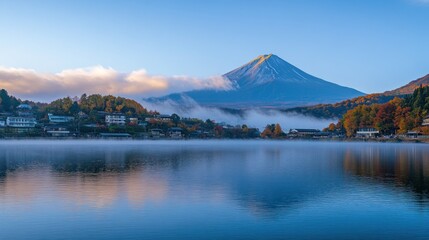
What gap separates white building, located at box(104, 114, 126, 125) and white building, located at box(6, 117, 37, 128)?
21.9 feet

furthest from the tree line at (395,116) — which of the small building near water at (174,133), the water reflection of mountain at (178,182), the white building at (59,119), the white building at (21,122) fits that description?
the white building at (21,122)

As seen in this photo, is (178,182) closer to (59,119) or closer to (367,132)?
(59,119)

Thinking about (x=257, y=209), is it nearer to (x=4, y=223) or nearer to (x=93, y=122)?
(x=4, y=223)

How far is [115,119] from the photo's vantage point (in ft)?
149

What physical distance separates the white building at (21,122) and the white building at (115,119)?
668cm

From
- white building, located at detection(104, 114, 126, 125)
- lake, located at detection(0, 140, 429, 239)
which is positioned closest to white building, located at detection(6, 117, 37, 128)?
white building, located at detection(104, 114, 126, 125)

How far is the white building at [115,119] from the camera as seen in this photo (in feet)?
146

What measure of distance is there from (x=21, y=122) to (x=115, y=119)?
8.73 metres

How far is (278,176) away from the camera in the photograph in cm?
1125

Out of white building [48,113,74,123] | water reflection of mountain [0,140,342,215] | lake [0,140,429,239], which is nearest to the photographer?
lake [0,140,429,239]

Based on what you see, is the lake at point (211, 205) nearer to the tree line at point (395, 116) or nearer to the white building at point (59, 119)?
the tree line at point (395, 116)

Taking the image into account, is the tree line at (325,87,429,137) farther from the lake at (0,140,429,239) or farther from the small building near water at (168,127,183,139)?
the lake at (0,140,429,239)

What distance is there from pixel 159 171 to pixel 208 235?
683 centimetres

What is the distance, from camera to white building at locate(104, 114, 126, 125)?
44.6 meters
